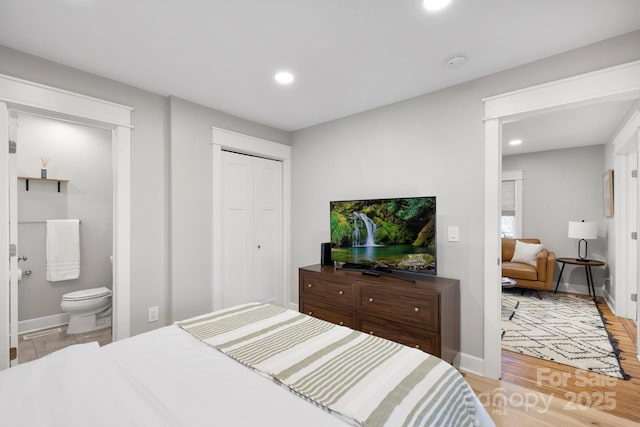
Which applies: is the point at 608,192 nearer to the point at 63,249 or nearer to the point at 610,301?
the point at 610,301

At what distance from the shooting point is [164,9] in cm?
163

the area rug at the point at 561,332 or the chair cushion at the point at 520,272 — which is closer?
the area rug at the point at 561,332

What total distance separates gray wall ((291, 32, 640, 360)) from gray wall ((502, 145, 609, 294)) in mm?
3727

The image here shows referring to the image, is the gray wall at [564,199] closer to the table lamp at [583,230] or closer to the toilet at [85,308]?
the table lamp at [583,230]

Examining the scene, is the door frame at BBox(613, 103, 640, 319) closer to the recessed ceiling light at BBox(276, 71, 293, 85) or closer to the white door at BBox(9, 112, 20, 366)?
the recessed ceiling light at BBox(276, 71, 293, 85)

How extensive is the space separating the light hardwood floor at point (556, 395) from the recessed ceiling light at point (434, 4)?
244 cm

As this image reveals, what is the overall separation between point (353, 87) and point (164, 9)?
1487 mm

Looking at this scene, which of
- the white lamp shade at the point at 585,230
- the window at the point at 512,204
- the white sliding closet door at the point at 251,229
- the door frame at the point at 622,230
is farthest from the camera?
the window at the point at 512,204

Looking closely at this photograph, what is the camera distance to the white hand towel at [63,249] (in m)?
3.40

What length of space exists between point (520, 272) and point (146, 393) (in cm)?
506

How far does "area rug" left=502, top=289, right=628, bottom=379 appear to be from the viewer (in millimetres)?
2624

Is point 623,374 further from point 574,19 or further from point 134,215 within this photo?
point 134,215

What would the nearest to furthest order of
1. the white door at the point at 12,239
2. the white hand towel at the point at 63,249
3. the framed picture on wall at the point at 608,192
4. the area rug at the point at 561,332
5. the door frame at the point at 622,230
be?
the white door at the point at 12,239 < the area rug at the point at 561,332 < the white hand towel at the point at 63,249 < the door frame at the point at 622,230 < the framed picture on wall at the point at 608,192

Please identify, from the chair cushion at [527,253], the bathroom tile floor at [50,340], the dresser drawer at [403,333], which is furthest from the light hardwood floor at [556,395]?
the bathroom tile floor at [50,340]
